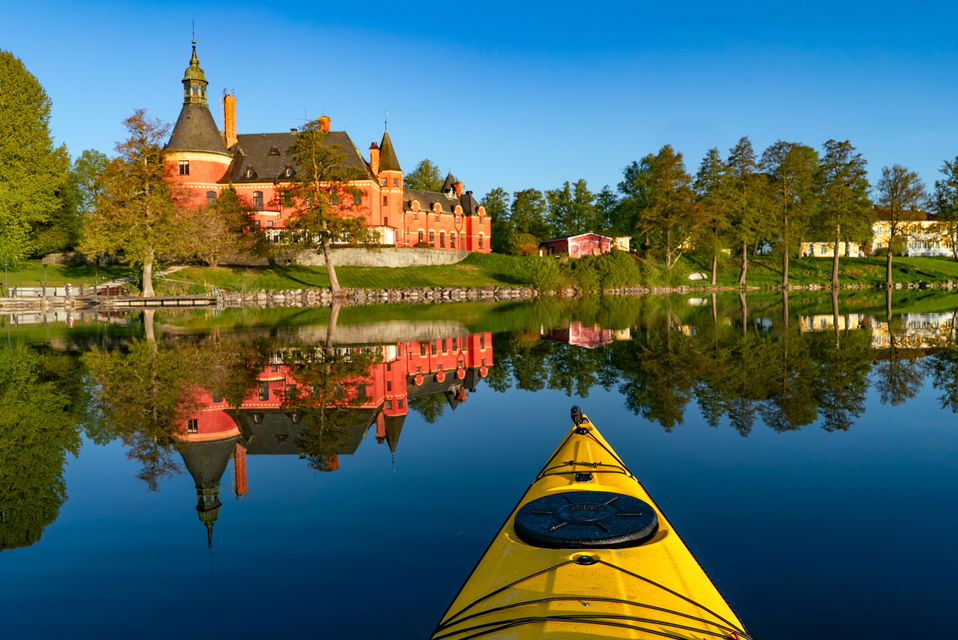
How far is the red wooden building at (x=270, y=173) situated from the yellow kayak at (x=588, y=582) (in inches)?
2014

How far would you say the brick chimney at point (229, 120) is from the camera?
63250mm

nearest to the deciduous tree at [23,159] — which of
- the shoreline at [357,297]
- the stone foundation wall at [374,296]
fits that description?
the shoreline at [357,297]

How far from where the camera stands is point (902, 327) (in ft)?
77.5

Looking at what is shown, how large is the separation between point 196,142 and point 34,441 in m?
56.3

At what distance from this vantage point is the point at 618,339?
865 inches

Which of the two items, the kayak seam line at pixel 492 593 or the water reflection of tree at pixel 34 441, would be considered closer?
the kayak seam line at pixel 492 593

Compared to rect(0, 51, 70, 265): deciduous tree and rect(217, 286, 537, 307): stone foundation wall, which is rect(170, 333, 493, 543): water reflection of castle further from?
rect(0, 51, 70, 265): deciduous tree

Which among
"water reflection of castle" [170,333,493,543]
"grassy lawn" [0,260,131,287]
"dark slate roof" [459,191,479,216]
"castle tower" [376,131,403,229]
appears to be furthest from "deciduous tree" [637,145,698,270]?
"grassy lawn" [0,260,131,287]

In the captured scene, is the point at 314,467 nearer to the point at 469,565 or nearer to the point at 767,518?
the point at 469,565

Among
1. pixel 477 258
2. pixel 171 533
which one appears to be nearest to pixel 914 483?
pixel 171 533

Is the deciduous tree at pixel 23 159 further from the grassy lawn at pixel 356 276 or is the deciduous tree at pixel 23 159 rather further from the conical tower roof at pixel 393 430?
the conical tower roof at pixel 393 430

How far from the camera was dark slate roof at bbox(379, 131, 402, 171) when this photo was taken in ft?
208

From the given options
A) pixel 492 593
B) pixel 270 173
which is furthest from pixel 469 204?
pixel 492 593

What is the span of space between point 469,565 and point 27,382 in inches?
516
